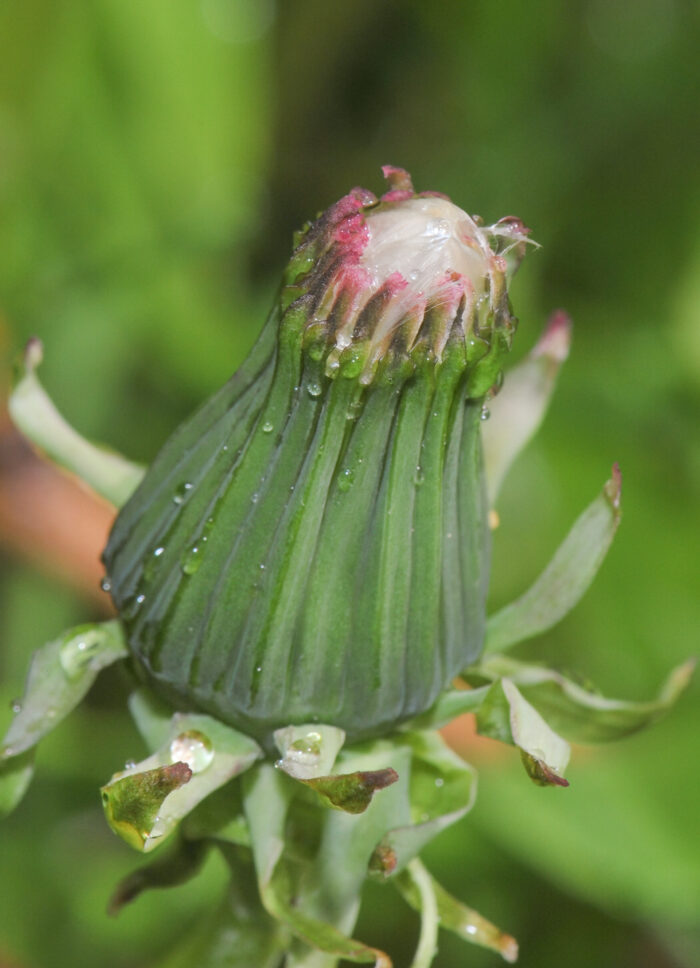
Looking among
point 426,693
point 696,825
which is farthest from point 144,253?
point 426,693

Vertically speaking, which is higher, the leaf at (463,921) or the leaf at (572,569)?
the leaf at (572,569)

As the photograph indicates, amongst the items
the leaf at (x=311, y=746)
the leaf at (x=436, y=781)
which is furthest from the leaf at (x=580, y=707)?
the leaf at (x=311, y=746)

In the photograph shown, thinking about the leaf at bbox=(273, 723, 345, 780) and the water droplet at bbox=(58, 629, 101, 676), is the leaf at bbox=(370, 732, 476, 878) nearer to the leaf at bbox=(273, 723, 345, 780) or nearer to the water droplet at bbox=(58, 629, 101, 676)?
the leaf at bbox=(273, 723, 345, 780)

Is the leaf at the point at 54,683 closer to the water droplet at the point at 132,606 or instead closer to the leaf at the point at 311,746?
the water droplet at the point at 132,606

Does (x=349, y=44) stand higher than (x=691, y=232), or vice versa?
(x=349, y=44)

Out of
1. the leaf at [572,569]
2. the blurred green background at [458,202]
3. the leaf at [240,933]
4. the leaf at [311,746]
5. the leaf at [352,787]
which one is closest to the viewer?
the leaf at [352,787]

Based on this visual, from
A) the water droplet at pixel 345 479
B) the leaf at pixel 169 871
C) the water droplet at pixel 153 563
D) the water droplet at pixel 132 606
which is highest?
the water droplet at pixel 345 479

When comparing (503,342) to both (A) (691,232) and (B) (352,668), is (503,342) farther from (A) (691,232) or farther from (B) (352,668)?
(A) (691,232)
